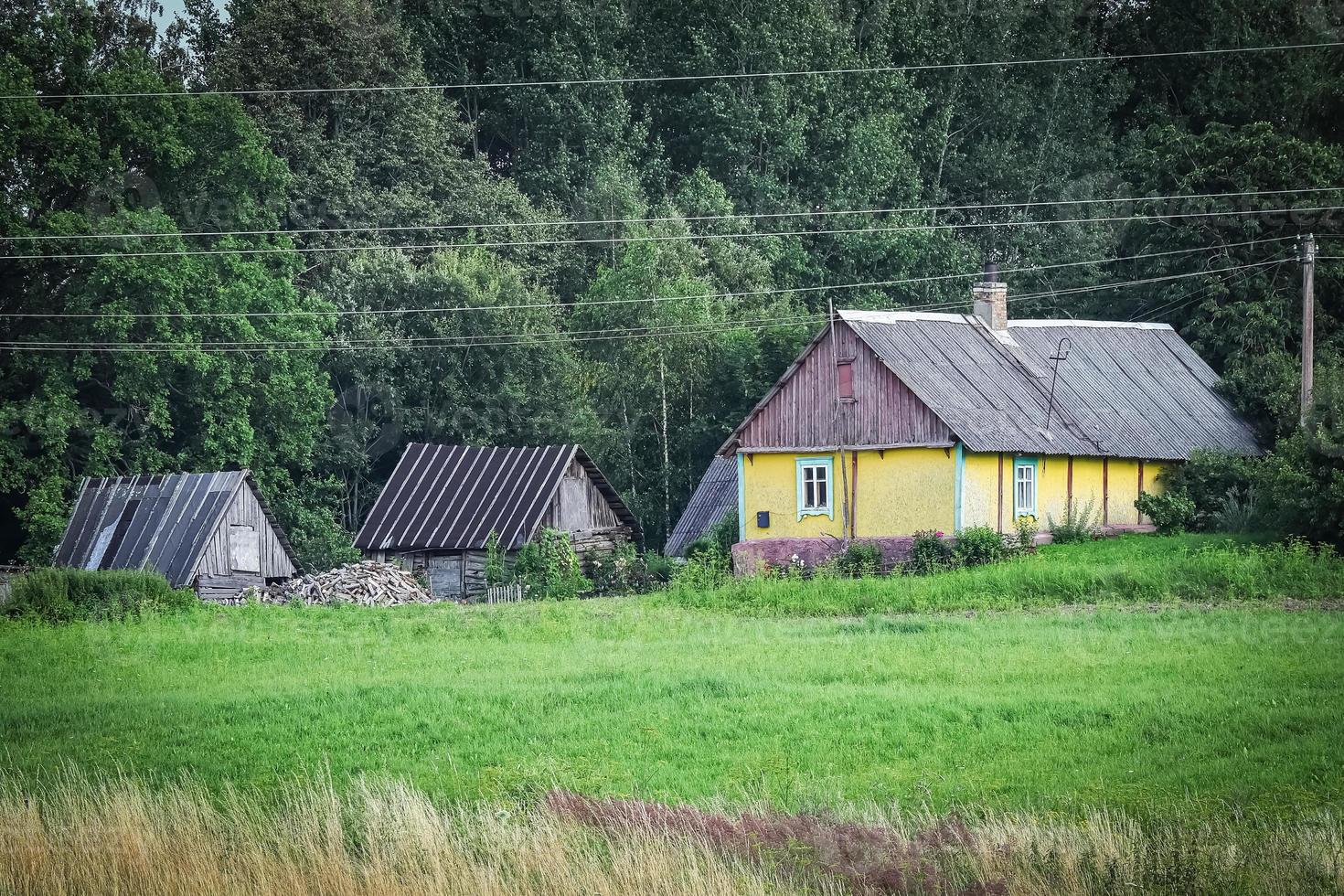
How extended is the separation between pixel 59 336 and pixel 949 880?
41987 millimetres

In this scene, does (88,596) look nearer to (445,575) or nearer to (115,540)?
(115,540)

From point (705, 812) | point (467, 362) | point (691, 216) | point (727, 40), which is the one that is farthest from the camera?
point (727, 40)

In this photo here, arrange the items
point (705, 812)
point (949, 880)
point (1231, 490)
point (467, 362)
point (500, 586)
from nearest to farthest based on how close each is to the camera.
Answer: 1. point (949, 880)
2. point (705, 812)
3. point (1231, 490)
4. point (500, 586)
5. point (467, 362)

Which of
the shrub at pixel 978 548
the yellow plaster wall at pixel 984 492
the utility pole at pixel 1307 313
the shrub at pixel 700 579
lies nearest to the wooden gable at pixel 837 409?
the yellow plaster wall at pixel 984 492

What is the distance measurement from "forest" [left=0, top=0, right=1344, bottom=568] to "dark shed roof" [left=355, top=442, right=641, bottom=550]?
673 cm

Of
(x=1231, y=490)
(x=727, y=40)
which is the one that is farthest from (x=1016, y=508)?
(x=727, y=40)

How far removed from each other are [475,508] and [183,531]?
25.5 ft

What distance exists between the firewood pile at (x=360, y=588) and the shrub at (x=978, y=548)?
44.6ft

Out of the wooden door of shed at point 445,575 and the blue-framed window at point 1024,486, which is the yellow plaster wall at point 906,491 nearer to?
the blue-framed window at point 1024,486

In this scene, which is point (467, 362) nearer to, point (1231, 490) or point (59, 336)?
point (59, 336)

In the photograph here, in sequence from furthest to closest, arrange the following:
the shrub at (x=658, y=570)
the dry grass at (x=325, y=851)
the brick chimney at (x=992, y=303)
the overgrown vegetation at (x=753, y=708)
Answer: the brick chimney at (x=992, y=303) < the shrub at (x=658, y=570) < the overgrown vegetation at (x=753, y=708) < the dry grass at (x=325, y=851)

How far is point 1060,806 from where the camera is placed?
14.8 meters

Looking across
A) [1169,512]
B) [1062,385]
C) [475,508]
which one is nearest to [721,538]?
[475,508]

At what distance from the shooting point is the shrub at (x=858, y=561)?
3741 centimetres
